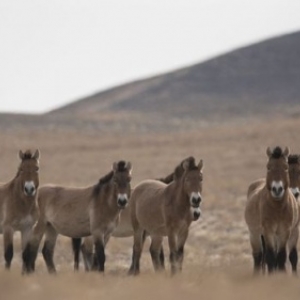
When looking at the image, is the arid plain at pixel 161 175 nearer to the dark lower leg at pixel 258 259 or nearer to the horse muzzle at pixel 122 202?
the dark lower leg at pixel 258 259

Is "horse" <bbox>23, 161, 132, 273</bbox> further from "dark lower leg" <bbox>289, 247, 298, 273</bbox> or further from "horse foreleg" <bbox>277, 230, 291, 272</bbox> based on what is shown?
"dark lower leg" <bbox>289, 247, 298, 273</bbox>

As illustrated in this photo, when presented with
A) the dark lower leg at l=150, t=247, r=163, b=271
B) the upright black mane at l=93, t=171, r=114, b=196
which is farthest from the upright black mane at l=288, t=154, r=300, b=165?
the upright black mane at l=93, t=171, r=114, b=196

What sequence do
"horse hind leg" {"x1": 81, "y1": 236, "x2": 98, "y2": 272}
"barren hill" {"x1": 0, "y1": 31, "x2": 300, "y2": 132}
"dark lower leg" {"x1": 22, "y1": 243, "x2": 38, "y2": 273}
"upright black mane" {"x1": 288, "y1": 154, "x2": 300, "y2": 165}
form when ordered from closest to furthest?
1. "dark lower leg" {"x1": 22, "y1": 243, "x2": 38, "y2": 273}
2. "upright black mane" {"x1": 288, "y1": 154, "x2": 300, "y2": 165}
3. "horse hind leg" {"x1": 81, "y1": 236, "x2": 98, "y2": 272}
4. "barren hill" {"x1": 0, "y1": 31, "x2": 300, "y2": 132}

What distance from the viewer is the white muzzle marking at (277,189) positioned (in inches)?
659

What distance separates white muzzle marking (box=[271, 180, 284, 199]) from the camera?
54.9ft

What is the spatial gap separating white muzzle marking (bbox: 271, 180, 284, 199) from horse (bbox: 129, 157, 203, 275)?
1.37m

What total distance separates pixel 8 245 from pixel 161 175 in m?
34.0

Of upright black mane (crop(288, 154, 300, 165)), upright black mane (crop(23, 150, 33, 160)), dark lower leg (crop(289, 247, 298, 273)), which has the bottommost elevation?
dark lower leg (crop(289, 247, 298, 273))

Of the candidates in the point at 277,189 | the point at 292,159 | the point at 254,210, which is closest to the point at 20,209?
the point at 254,210

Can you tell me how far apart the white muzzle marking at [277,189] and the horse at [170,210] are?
1.37 metres

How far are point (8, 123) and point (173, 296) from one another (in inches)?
2868

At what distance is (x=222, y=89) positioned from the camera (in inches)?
4734

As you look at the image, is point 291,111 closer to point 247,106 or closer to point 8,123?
point 247,106

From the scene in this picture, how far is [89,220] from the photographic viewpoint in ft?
64.1
